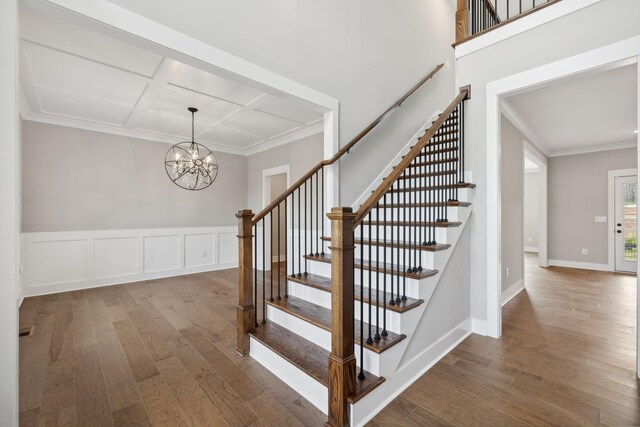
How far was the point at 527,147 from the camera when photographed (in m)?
4.76

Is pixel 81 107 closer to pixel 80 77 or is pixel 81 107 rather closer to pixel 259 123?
pixel 80 77

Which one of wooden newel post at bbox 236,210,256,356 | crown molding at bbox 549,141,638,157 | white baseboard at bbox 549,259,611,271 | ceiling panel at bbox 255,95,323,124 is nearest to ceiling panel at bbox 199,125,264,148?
ceiling panel at bbox 255,95,323,124

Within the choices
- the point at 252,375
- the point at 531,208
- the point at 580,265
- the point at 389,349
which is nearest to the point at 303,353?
the point at 252,375

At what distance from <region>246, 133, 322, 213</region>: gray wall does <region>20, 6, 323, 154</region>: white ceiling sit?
0.19 meters

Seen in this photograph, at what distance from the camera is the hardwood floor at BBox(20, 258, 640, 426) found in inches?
64.5

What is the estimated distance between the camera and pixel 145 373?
2090 mm

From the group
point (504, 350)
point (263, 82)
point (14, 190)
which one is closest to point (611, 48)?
point (504, 350)

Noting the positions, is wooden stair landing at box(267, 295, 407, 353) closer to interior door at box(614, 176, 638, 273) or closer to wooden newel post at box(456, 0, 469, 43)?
wooden newel post at box(456, 0, 469, 43)

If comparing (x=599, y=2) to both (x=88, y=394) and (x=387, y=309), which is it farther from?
(x=88, y=394)

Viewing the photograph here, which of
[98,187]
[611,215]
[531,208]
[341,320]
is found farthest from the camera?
[531,208]

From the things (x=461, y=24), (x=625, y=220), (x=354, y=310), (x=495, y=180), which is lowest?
(x=354, y=310)

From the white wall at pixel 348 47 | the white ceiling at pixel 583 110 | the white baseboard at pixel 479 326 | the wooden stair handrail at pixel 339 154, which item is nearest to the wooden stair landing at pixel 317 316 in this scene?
the wooden stair handrail at pixel 339 154

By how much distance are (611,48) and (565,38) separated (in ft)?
1.17

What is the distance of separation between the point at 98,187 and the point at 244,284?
13.1 feet
